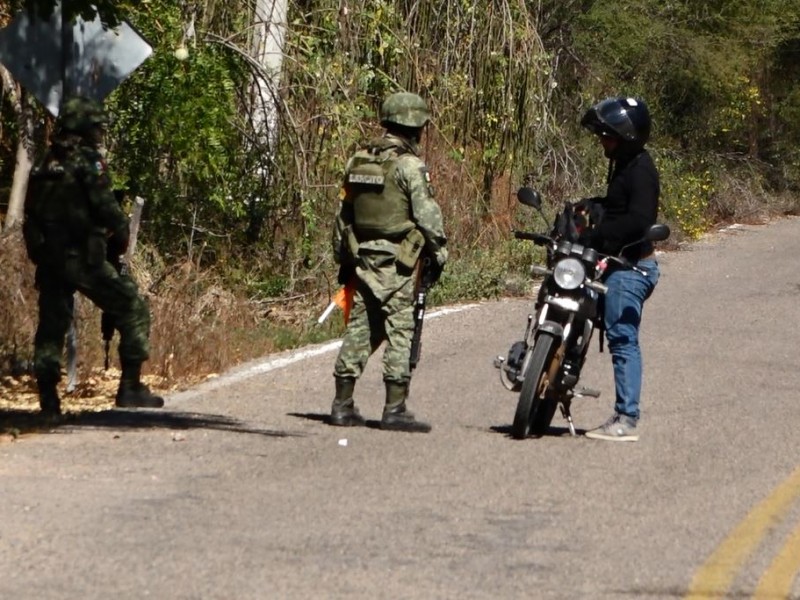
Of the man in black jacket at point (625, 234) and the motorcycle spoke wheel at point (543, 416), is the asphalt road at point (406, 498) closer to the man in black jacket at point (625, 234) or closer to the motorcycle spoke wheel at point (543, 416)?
the motorcycle spoke wheel at point (543, 416)

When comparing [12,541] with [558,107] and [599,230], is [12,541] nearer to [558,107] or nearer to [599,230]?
[599,230]

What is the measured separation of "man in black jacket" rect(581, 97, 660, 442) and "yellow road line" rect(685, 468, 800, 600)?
1270 mm

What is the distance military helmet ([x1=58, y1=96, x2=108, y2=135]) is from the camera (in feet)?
31.9

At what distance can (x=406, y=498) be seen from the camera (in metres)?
8.02

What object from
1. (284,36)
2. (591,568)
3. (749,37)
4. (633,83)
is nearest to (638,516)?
(591,568)

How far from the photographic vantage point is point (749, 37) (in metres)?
30.5

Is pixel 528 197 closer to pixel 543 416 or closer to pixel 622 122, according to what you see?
pixel 622 122

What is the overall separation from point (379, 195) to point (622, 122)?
1487 millimetres

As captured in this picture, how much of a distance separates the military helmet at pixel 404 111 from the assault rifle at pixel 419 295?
839 mm

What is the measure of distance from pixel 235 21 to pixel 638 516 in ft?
33.4

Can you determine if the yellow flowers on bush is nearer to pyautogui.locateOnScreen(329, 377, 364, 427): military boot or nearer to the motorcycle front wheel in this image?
pyautogui.locateOnScreen(329, 377, 364, 427): military boot

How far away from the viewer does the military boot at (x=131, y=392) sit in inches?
401

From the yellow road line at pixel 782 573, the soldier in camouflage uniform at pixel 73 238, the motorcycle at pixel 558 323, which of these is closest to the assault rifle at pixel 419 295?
the motorcycle at pixel 558 323

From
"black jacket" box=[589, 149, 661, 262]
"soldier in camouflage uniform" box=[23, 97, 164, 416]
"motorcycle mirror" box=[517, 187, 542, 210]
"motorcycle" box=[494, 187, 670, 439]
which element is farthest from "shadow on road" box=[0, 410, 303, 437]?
"black jacket" box=[589, 149, 661, 262]
